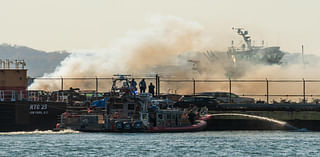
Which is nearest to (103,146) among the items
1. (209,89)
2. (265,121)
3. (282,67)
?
(265,121)

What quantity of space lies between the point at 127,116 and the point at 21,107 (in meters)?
10.5

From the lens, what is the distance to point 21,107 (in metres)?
99.7

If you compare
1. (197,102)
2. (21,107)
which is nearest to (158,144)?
(21,107)

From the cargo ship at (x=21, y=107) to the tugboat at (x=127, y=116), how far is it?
2173 millimetres

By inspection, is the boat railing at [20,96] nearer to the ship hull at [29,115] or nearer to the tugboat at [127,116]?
the ship hull at [29,115]

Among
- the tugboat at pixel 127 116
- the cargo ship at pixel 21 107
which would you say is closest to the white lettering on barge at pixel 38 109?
the cargo ship at pixel 21 107

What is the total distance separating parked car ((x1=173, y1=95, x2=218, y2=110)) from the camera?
4476 inches

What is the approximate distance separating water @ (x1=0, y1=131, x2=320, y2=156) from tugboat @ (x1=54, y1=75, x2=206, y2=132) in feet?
6.53

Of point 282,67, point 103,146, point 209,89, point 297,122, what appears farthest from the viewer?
point 282,67

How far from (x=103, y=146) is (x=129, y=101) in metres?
20.5

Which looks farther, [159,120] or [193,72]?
[193,72]

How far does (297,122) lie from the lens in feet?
366

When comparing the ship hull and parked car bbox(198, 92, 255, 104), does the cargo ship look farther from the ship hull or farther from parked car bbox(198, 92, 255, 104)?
parked car bbox(198, 92, 255, 104)

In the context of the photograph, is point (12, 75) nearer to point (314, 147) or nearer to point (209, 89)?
point (314, 147)
